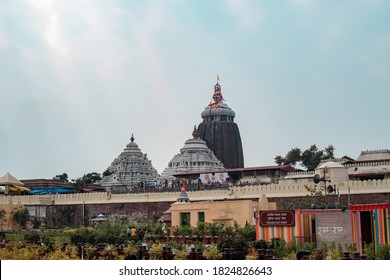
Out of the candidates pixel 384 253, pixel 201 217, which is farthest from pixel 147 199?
pixel 384 253

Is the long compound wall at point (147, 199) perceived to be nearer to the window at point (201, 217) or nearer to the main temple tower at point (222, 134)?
the window at point (201, 217)

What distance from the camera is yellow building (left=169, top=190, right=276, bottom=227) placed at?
95.2 ft

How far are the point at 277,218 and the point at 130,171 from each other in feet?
146

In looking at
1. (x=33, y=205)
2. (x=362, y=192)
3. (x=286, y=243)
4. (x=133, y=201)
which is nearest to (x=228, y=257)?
(x=286, y=243)

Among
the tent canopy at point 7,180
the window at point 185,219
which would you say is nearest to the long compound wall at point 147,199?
the tent canopy at point 7,180

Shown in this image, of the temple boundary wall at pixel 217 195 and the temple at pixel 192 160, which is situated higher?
the temple at pixel 192 160

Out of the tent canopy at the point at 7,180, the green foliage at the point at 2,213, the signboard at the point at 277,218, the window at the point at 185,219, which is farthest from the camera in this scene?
the tent canopy at the point at 7,180

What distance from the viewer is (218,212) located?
98.1 ft

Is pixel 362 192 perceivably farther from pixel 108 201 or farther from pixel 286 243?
pixel 108 201

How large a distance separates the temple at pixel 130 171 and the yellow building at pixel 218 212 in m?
31.7

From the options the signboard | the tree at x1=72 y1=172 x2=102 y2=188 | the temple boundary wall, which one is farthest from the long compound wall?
the tree at x1=72 y1=172 x2=102 y2=188

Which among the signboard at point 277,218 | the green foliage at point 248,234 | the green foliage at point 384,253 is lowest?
the green foliage at point 384,253

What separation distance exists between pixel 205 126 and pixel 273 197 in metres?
36.1

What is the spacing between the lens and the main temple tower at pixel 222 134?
2825 inches
